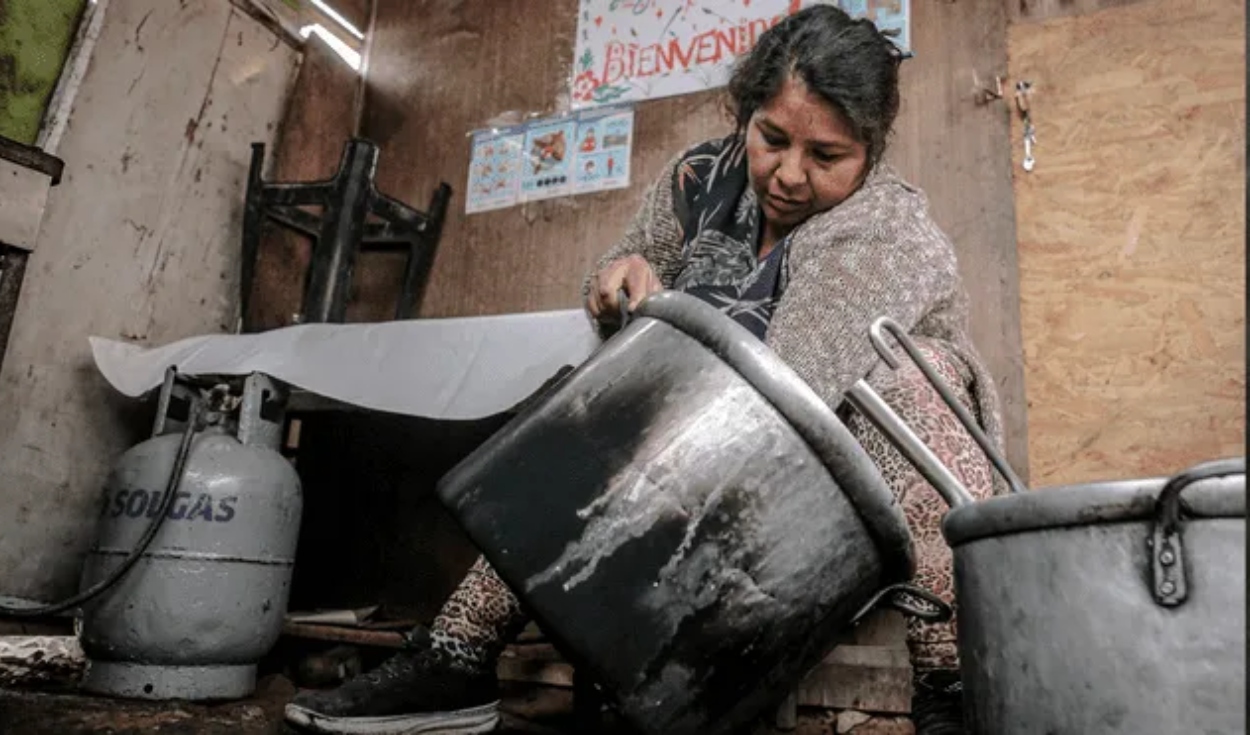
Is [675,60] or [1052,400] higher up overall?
[675,60]

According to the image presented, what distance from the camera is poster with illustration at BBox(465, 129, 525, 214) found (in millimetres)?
2854

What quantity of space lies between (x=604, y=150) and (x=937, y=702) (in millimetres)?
2011

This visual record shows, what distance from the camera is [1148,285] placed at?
75.3 inches

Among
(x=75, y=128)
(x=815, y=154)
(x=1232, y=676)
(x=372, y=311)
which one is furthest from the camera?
(x=372, y=311)

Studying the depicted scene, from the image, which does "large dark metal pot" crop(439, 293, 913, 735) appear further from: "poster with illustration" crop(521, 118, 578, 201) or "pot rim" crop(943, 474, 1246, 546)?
"poster with illustration" crop(521, 118, 578, 201)

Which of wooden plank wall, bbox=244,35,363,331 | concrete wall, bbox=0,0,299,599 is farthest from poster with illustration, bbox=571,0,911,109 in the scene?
concrete wall, bbox=0,0,299,599

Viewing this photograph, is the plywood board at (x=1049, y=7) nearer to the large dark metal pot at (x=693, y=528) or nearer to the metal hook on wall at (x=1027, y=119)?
the metal hook on wall at (x=1027, y=119)

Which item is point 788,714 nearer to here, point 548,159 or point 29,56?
point 548,159

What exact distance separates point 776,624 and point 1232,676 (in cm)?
41

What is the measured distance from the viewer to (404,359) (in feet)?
6.44

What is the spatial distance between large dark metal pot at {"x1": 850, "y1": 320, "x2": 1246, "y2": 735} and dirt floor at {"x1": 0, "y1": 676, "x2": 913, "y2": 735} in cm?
76

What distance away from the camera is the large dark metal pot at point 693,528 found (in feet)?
2.77

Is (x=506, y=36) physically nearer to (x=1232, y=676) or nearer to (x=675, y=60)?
(x=675, y=60)

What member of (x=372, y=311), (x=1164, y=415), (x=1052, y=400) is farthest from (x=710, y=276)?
(x=372, y=311)
